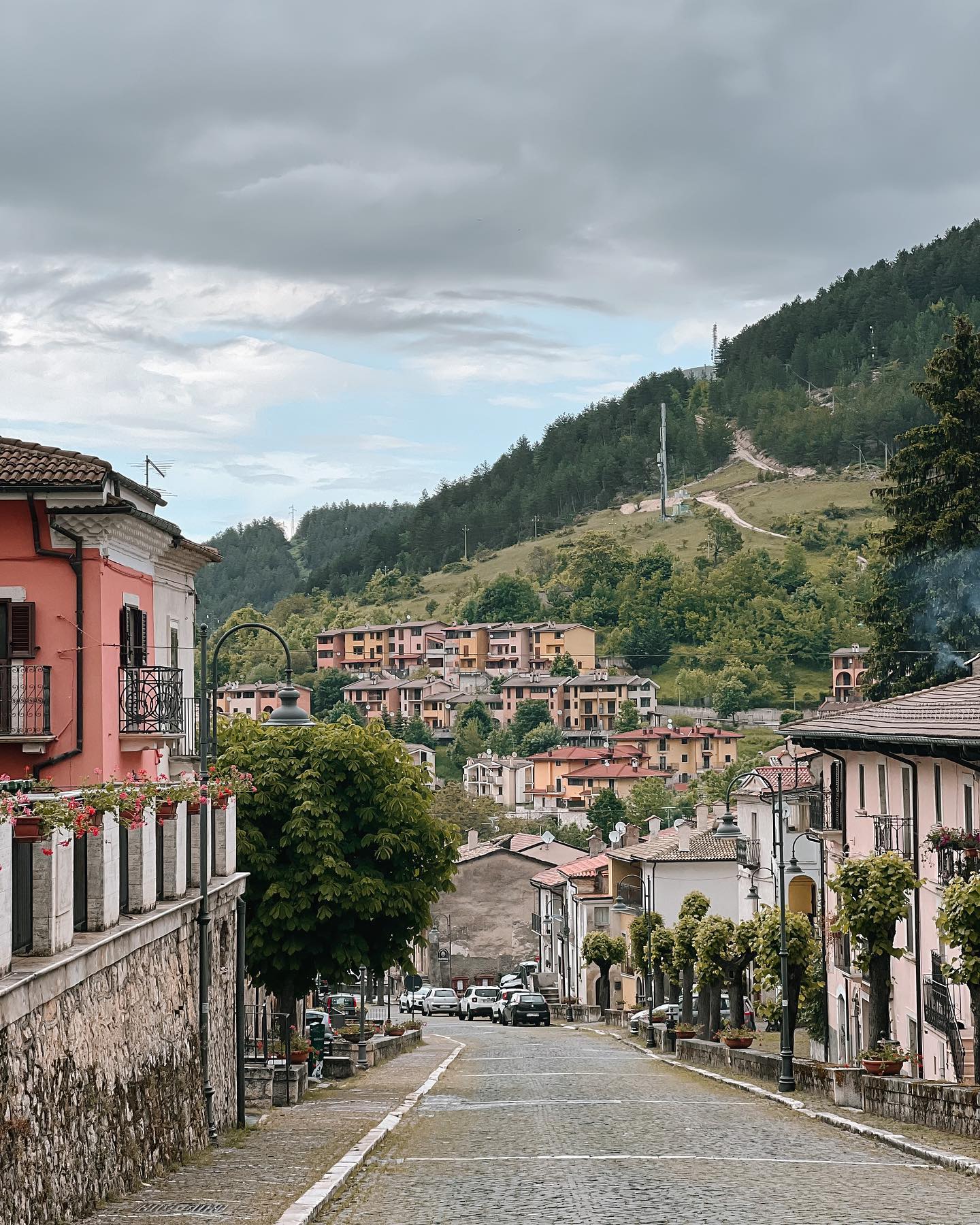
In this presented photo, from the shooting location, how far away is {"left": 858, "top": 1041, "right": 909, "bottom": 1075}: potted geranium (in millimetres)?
22922

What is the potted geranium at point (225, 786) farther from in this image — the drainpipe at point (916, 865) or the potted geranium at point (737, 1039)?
the potted geranium at point (737, 1039)

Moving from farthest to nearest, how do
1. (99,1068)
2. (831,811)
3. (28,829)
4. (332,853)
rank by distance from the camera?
1. (831,811)
2. (332,853)
3. (99,1068)
4. (28,829)

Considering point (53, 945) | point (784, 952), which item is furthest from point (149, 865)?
point (784, 952)

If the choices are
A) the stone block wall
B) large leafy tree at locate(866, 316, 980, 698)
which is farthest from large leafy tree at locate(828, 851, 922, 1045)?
large leafy tree at locate(866, 316, 980, 698)

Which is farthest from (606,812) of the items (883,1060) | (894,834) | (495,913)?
(883,1060)

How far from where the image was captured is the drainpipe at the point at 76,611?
2264 centimetres

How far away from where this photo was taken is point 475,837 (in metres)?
144

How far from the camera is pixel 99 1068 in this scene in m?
13.2

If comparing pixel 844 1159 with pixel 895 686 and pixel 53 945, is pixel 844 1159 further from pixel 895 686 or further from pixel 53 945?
pixel 895 686

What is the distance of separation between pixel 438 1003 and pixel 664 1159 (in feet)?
234

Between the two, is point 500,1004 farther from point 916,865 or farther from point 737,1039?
point 916,865

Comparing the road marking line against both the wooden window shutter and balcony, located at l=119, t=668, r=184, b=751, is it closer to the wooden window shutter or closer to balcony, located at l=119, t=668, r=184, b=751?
balcony, located at l=119, t=668, r=184, b=751

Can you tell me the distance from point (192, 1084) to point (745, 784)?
4393 centimetres

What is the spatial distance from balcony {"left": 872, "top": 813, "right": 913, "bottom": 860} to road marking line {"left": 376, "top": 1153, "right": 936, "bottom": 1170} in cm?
1554
